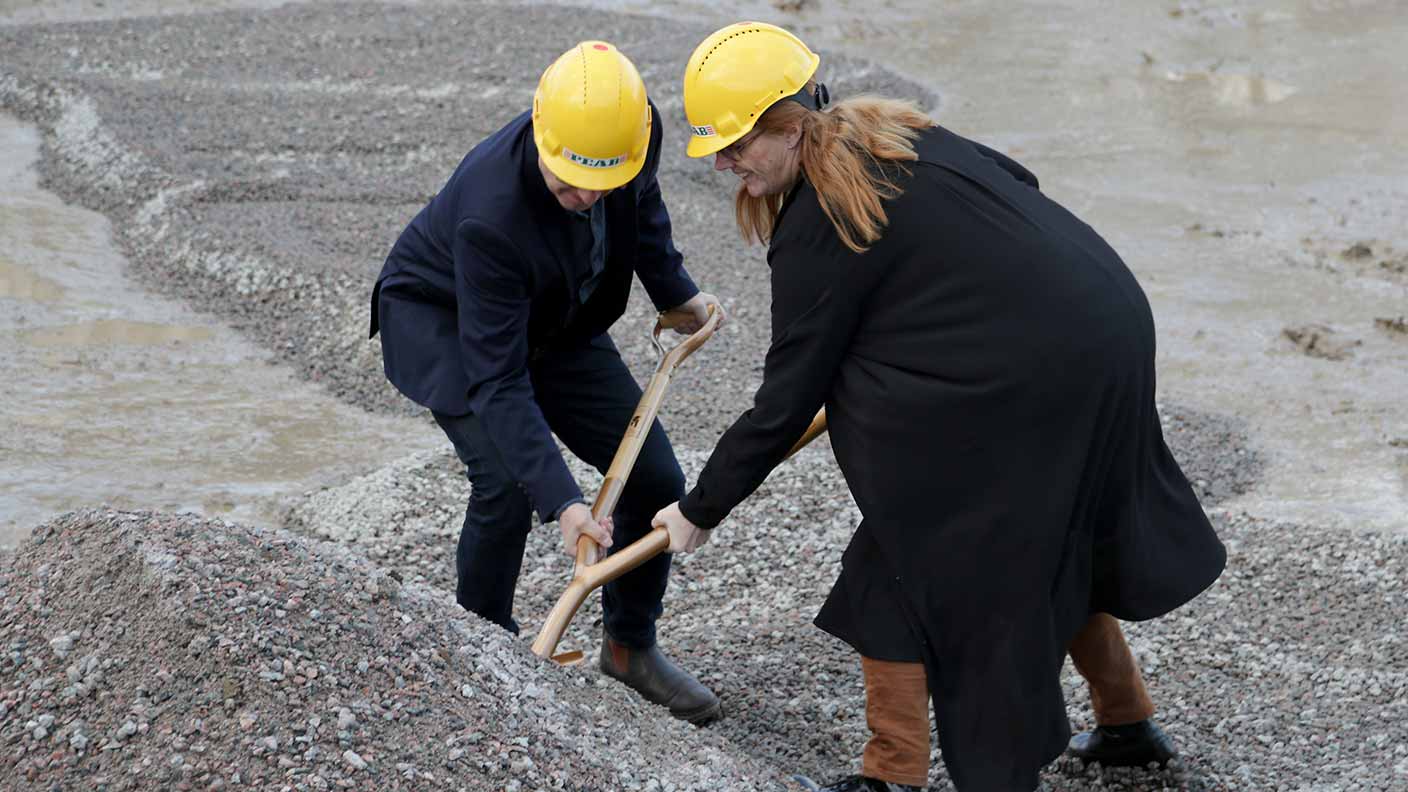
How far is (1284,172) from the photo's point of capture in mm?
10320

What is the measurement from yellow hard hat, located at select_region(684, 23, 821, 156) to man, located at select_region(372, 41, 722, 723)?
0.35 m

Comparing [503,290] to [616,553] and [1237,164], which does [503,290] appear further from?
[1237,164]

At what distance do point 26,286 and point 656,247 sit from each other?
5.02 meters

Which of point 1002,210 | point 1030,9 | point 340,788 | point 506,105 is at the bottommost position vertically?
point 1030,9

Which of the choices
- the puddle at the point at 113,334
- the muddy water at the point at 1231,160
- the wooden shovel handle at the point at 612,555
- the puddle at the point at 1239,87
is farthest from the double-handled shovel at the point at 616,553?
the puddle at the point at 1239,87

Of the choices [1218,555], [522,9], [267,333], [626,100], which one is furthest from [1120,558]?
[522,9]

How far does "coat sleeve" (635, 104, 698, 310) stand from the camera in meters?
3.42

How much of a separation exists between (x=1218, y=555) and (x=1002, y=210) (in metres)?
0.99

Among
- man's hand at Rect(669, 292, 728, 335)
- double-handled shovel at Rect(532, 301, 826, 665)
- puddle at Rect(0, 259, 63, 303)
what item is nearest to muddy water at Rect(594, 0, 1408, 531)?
man's hand at Rect(669, 292, 728, 335)

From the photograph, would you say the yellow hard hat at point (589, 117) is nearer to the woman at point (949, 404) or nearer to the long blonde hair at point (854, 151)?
the woman at point (949, 404)

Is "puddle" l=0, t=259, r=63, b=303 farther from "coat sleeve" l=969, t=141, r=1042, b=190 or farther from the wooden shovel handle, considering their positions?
"coat sleeve" l=969, t=141, r=1042, b=190

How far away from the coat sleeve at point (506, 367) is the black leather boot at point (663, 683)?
2.41ft

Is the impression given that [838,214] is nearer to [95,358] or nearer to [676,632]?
[676,632]

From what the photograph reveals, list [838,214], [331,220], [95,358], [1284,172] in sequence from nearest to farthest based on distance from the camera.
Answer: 1. [838,214]
2. [95,358]
3. [331,220]
4. [1284,172]
